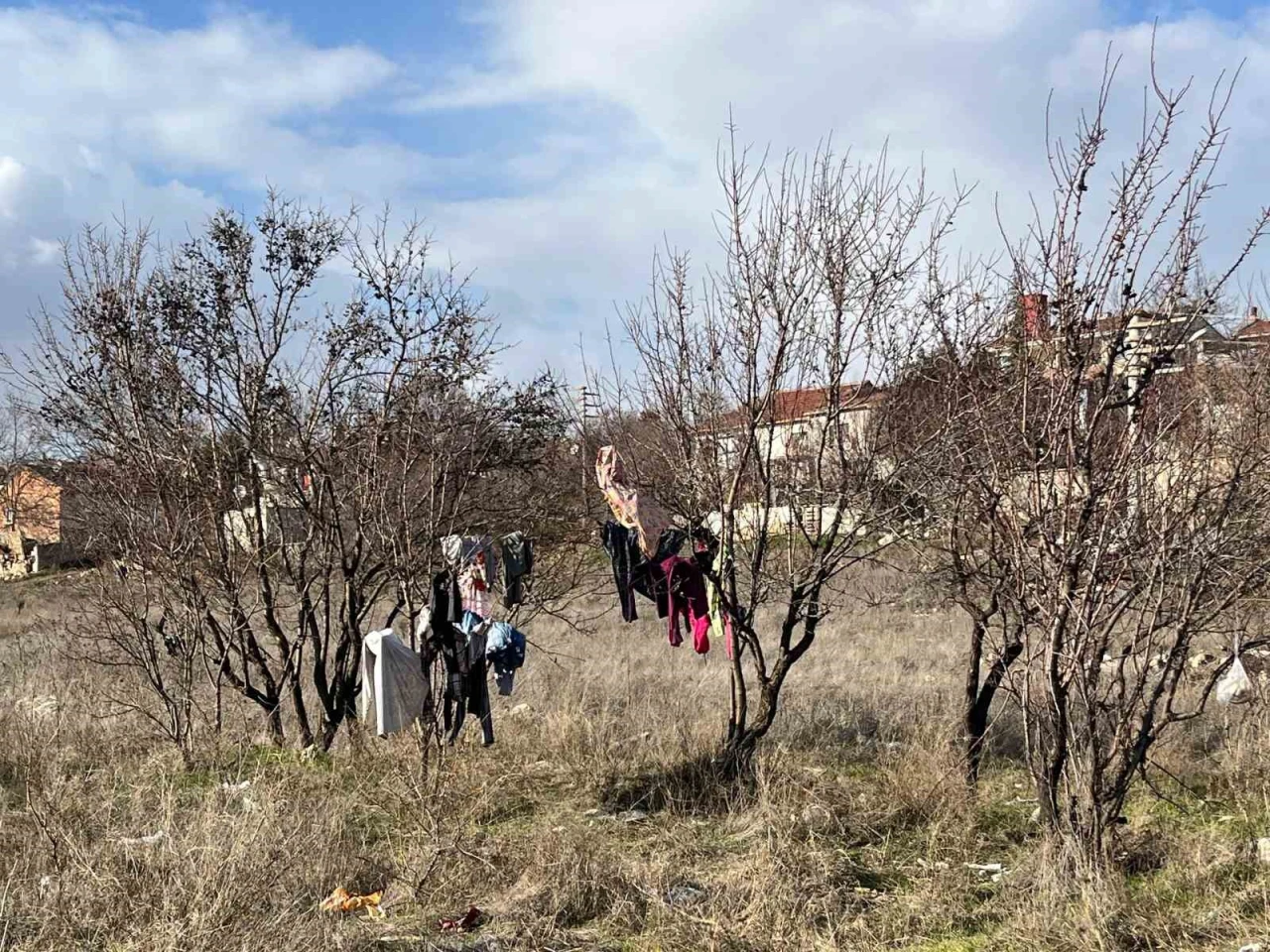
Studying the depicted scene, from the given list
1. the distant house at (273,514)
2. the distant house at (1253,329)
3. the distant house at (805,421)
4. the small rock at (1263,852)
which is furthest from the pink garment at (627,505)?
the distant house at (1253,329)

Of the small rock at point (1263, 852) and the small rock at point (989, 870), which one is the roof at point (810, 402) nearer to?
the small rock at point (989, 870)

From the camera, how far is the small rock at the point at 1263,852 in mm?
4735

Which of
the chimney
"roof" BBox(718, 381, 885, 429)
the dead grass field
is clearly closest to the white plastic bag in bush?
the dead grass field

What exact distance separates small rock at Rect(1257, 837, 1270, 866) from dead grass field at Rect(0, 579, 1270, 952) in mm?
69

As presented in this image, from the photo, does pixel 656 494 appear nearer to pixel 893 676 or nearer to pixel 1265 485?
pixel 1265 485

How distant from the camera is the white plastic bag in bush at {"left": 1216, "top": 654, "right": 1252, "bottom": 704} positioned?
5.60 metres

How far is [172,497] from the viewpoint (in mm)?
7254

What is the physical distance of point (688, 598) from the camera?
6180mm

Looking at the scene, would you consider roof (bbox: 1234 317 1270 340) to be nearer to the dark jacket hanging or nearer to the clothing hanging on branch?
the dark jacket hanging

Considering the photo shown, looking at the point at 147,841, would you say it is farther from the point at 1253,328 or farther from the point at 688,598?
the point at 1253,328

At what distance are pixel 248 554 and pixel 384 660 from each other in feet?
6.03

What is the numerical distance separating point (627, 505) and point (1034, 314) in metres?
2.31

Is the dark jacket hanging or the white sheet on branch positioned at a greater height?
the dark jacket hanging

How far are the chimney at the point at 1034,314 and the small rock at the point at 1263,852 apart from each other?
8.13ft
